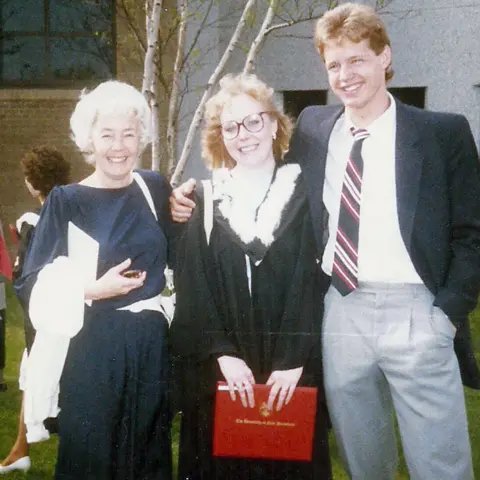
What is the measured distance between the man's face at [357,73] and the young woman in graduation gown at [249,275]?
0.76 feet

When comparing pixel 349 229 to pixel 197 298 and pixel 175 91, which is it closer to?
pixel 197 298

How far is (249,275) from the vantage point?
2.28m

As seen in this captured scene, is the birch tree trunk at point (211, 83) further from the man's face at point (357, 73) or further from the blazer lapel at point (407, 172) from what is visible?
the blazer lapel at point (407, 172)

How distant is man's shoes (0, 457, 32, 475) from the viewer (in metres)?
3.46

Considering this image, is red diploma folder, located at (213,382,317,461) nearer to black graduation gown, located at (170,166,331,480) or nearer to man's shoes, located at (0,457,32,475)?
black graduation gown, located at (170,166,331,480)

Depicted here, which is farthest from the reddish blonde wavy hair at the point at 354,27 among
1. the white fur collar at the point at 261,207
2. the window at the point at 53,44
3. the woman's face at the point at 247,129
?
the window at the point at 53,44

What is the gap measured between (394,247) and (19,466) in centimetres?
225

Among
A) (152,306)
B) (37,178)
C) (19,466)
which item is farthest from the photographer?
(19,466)

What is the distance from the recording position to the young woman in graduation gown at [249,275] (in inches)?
89.6

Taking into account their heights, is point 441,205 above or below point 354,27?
below

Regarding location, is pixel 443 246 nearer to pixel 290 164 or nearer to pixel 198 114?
pixel 290 164

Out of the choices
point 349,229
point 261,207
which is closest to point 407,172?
point 349,229

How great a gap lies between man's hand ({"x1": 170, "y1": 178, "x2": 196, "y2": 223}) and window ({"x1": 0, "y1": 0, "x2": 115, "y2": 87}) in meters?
6.03

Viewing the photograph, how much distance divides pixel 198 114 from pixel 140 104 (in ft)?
6.51
